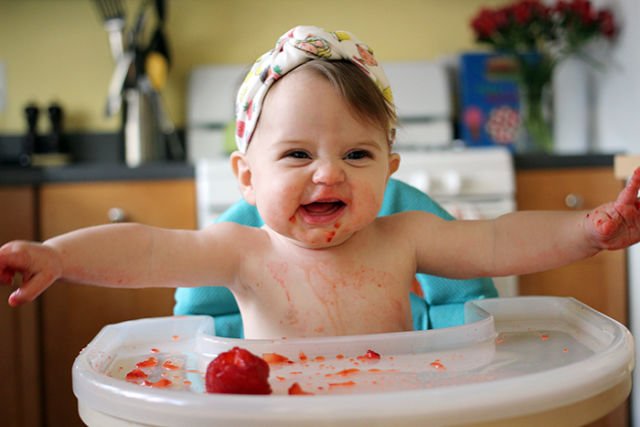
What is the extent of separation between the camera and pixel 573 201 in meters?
2.03

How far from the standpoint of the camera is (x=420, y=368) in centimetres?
64

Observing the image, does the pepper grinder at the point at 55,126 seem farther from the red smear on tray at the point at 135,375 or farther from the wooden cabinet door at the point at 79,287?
the red smear on tray at the point at 135,375

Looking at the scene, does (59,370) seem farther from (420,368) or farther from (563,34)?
(563,34)

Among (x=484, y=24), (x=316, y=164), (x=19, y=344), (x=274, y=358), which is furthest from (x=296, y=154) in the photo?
(x=484, y=24)

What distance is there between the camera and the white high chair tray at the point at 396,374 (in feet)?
1.57

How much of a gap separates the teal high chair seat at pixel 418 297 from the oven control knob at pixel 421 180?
76cm

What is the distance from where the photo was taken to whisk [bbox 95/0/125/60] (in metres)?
2.36

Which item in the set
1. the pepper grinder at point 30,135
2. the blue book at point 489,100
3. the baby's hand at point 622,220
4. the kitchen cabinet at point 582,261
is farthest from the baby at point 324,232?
the pepper grinder at point 30,135

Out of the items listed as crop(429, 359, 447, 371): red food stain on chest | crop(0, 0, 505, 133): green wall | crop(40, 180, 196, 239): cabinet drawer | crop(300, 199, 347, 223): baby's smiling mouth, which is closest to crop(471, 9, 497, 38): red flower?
crop(0, 0, 505, 133): green wall

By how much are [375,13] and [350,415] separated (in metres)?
2.25

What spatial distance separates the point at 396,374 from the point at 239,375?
150mm

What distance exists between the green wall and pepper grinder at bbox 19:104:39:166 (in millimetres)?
98

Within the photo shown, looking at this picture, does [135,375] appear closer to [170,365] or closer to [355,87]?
[170,365]

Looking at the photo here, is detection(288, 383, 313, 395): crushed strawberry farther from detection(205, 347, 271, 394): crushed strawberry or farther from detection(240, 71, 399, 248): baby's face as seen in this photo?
detection(240, 71, 399, 248): baby's face
